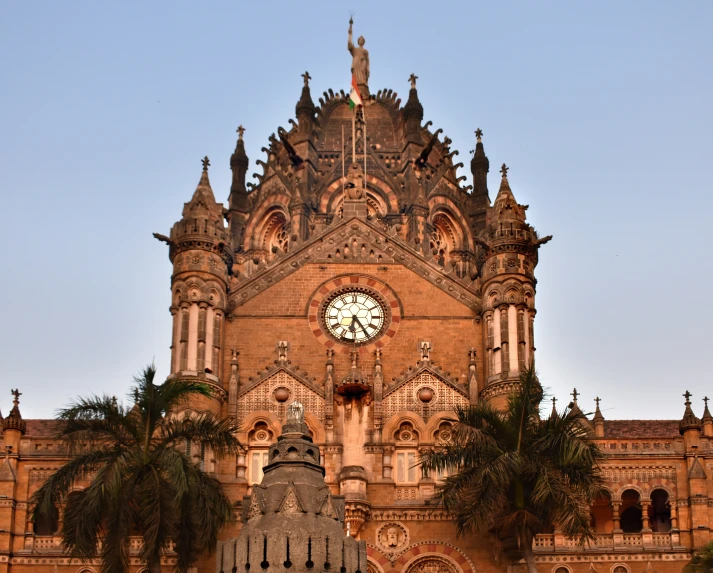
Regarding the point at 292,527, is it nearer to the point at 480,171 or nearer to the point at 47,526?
the point at 47,526

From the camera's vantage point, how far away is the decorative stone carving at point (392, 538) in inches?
1912

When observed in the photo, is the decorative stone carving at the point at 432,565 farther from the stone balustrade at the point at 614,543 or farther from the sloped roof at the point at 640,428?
the sloped roof at the point at 640,428

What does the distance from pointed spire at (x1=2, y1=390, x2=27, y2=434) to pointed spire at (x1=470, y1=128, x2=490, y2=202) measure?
32.7 m

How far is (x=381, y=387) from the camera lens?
51.1 m

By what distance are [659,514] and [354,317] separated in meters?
13.1

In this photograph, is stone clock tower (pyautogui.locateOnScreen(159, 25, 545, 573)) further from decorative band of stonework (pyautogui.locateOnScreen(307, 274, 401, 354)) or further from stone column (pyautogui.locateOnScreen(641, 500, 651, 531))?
stone column (pyautogui.locateOnScreen(641, 500, 651, 531))

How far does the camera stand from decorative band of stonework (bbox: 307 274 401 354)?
172 ft

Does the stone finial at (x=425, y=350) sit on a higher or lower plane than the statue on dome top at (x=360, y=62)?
lower

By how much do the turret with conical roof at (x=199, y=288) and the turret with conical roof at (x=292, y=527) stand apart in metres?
19.3

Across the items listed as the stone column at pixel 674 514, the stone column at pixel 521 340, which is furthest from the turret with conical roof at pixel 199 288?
the stone column at pixel 674 514

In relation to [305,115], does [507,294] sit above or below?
below

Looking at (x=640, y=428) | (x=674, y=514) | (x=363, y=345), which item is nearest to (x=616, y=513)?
(x=674, y=514)

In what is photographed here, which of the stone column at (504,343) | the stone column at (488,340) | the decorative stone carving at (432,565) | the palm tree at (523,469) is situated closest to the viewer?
the palm tree at (523,469)

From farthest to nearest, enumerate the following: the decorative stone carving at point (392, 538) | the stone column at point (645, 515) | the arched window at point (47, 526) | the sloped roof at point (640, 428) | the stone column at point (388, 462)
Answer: the sloped roof at point (640, 428) → the arched window at point (47, 526) → the stone column at point (388, 462) → the stone column at point (645, 515) → the decorative stone carving at point (392, 538)
